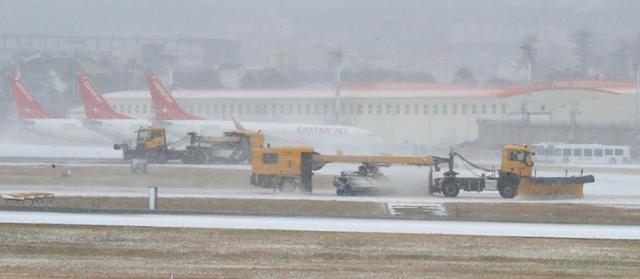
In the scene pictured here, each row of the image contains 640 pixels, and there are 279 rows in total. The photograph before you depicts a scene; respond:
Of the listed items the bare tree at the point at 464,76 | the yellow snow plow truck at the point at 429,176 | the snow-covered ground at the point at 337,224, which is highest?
the bare tree at the point at 464,76

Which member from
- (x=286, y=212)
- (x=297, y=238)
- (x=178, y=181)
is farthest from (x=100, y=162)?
(x=297, y=238)

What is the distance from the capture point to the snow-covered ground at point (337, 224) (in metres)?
28.4

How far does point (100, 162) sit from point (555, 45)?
32.6 m

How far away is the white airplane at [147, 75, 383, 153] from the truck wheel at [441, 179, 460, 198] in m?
26.1

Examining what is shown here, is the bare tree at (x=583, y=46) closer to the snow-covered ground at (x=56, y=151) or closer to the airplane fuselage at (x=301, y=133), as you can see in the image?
the airplane fuselage at (x=301, y=133)

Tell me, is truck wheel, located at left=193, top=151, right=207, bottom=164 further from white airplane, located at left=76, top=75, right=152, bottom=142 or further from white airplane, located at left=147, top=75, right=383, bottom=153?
white airplane, located at left=76, top=75, right=152, bottom=142

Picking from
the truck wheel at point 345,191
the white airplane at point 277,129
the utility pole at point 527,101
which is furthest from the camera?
the utility pole at point 527,101

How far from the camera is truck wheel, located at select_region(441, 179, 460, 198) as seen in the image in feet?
137

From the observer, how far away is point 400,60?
260ft

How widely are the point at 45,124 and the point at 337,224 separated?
171ft

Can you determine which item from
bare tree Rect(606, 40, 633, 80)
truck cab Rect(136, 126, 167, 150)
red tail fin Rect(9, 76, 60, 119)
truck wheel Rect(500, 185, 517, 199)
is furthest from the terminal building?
truck wheel Rect(500, 185, 517, 199)

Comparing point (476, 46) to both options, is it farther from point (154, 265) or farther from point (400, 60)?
point (154, 265)

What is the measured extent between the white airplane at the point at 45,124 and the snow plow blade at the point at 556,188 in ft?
132

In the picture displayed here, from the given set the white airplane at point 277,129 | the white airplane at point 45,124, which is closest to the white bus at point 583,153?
the white airplane at point 277,129
